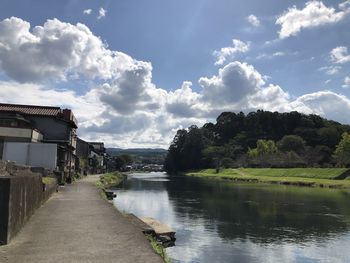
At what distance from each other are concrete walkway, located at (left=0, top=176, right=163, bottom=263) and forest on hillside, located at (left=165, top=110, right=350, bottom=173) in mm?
72711

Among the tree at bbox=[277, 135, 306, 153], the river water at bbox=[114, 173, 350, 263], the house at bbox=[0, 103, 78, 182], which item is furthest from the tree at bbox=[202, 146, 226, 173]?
the river water at bbox=[114, 173, 350, 263]

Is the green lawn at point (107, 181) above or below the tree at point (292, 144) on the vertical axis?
below

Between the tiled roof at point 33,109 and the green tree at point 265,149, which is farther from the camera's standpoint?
the green tree at point 265,149

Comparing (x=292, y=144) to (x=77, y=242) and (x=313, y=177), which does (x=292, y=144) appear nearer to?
(x=313, y=177)

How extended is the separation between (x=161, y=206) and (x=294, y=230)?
48.0 ft

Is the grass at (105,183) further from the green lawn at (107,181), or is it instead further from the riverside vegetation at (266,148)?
the riverside vegetation at (266,148)

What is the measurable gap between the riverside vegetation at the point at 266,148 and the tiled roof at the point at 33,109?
137 ft

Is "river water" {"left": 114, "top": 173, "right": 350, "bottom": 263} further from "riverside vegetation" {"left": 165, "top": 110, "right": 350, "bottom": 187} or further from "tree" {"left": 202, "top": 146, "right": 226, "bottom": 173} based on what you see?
"tree" {"left": 202, "top": 146, "right": 226, "bottom": 173}

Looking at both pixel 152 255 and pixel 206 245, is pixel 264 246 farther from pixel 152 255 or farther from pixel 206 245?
pixel 152 255

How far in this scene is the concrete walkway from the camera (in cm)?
1059

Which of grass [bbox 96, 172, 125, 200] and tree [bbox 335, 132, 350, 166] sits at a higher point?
tree [bbox 335, 132, 350, 166]

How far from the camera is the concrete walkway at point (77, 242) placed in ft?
34.7

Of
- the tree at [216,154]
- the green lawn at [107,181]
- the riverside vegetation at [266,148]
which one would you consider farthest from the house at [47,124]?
the tree at [216,154]

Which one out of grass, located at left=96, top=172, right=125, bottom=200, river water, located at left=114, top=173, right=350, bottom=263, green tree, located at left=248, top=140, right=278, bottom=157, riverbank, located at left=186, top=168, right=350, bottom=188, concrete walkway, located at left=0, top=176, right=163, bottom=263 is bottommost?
river water, located at left=114, top=173, right=350, bottom=263
